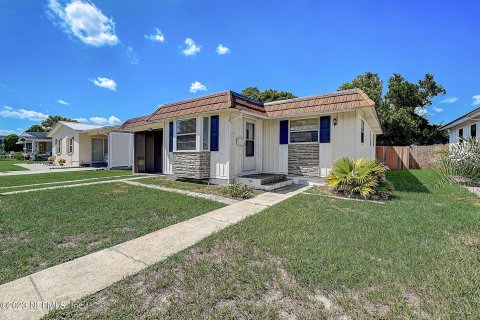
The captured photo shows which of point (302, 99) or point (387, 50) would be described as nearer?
point (302, 99)

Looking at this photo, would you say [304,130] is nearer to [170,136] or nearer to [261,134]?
[261,134]

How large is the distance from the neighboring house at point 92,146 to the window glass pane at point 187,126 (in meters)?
10.6

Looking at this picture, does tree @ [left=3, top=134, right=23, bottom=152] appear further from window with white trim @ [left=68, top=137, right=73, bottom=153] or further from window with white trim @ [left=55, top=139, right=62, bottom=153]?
window with white trim @ [left=68, top=137, right=73, bottom=153]

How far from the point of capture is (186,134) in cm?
973

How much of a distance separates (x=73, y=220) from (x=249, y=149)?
21.9ft

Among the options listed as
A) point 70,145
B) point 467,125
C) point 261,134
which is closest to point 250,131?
point 261,134

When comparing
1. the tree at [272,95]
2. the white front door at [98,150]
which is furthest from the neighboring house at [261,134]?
the tree at [272,95]

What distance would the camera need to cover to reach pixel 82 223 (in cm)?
445

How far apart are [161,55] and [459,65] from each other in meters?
19.4

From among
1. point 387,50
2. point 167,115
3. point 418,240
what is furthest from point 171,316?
point 387,50

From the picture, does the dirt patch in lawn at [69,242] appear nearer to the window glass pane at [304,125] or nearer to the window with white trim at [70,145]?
the window glass pane at [304,125]

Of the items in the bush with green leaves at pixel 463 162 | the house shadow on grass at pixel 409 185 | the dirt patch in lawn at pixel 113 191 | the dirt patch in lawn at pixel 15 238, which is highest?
the bush with green leaves at pixel 463 162

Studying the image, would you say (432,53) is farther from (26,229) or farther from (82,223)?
(26,229)

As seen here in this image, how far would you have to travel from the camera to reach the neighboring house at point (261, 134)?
8.49 metres
